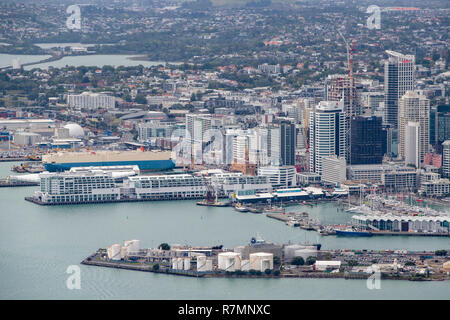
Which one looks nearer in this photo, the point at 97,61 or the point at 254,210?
the point at 254,210

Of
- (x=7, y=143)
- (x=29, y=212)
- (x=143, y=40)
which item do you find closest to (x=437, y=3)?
(x=143, y=40)

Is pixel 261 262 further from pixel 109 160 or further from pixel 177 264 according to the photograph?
pixel 109 160

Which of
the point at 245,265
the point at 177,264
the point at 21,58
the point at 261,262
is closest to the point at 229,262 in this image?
the point at 245,265

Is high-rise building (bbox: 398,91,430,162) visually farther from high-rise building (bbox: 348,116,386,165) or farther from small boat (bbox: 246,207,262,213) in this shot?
small boat (bbox: 246,207,262,213)

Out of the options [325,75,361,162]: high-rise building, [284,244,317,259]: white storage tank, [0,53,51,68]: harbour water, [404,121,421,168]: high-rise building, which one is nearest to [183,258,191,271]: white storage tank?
[284,244,317,259]: white storage tank

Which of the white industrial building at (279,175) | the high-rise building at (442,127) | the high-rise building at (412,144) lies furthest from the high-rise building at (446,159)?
the white industrial building at (279,175)

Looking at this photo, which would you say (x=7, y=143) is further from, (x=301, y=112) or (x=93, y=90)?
(x=93, y=90)
